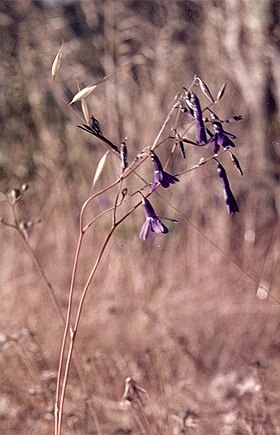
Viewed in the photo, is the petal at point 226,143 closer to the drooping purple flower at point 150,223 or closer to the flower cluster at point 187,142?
the flower cluster at point 187,142

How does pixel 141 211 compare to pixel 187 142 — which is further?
pixel 141 211

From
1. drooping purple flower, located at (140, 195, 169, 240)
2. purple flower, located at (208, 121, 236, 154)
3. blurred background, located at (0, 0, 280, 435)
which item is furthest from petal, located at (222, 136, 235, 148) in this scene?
blurred background, located at (0, 0, 280, 435)

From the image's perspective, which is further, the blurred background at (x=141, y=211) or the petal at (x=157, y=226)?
the blurred background at (x=141, y=211)

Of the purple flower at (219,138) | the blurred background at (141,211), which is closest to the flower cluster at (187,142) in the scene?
the purple flower at (219,138)

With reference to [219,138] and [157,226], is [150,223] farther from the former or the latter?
[219,138]

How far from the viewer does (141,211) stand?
130 inches

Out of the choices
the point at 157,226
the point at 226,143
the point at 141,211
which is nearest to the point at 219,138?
the point at 226,143

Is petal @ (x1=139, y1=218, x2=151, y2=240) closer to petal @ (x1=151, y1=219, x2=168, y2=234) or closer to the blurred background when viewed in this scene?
petal @ (x1=151, y1=219, x2=168, y2=234)

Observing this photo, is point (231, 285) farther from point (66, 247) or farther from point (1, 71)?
point (1, 71)

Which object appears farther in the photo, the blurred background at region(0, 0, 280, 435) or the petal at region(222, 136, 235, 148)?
the blurred background at region(0, 0, 280, 435)

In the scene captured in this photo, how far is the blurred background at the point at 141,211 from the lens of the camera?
2.60 meters

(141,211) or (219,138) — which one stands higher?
(219,138)

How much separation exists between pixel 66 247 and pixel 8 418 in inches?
52.2

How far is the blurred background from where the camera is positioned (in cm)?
260
